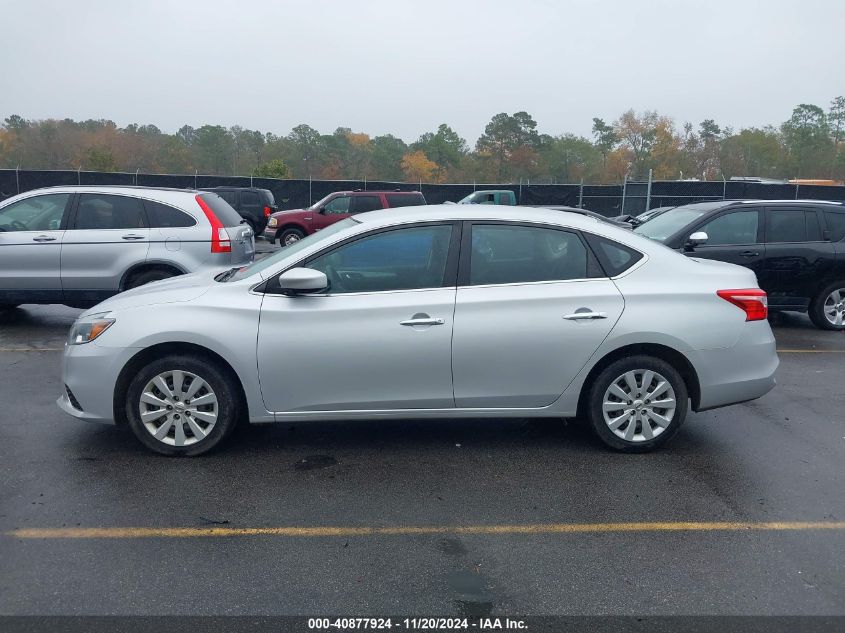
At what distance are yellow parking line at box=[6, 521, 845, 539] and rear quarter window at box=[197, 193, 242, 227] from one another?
19.5ft

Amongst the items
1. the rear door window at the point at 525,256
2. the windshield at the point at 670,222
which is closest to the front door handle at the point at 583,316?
the rear door window at the point at 525,256

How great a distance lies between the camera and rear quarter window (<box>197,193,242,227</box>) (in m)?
9.53

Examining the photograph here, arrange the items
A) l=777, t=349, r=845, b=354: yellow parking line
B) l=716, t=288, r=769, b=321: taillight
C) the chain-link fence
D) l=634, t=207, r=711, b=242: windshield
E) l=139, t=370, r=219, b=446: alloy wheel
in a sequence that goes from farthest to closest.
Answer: the chain-link fence → l=634, t=207, r=711, b=242: windshield → l=777, t=349, r=845, b=354: yellow parking line → l=716, t=288, r=769, b=321: taillight → l=139, t=370, r=219, b=446: alloy wheel

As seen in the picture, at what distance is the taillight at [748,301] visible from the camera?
5.30 meters

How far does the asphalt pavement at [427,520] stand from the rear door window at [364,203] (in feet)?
49.3

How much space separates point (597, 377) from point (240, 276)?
2607 millimetres

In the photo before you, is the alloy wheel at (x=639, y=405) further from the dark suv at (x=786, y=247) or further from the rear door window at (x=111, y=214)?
the rear door window at (x=111, y=214)

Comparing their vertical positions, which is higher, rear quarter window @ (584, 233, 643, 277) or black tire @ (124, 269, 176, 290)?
rear quarter window @ (584, 233, 643, 277)

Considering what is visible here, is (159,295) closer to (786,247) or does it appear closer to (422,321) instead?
(422,321)

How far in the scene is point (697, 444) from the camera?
5.56 m

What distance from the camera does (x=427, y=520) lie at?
4.26 metres

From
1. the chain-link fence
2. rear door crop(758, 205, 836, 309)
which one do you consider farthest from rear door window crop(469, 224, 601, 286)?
the chain-link fence

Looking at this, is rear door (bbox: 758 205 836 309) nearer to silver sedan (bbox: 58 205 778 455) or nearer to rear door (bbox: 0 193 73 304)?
silver sedan (bbox: 58 205 778 455)

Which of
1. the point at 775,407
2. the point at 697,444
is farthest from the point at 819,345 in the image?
the point at 697,444
